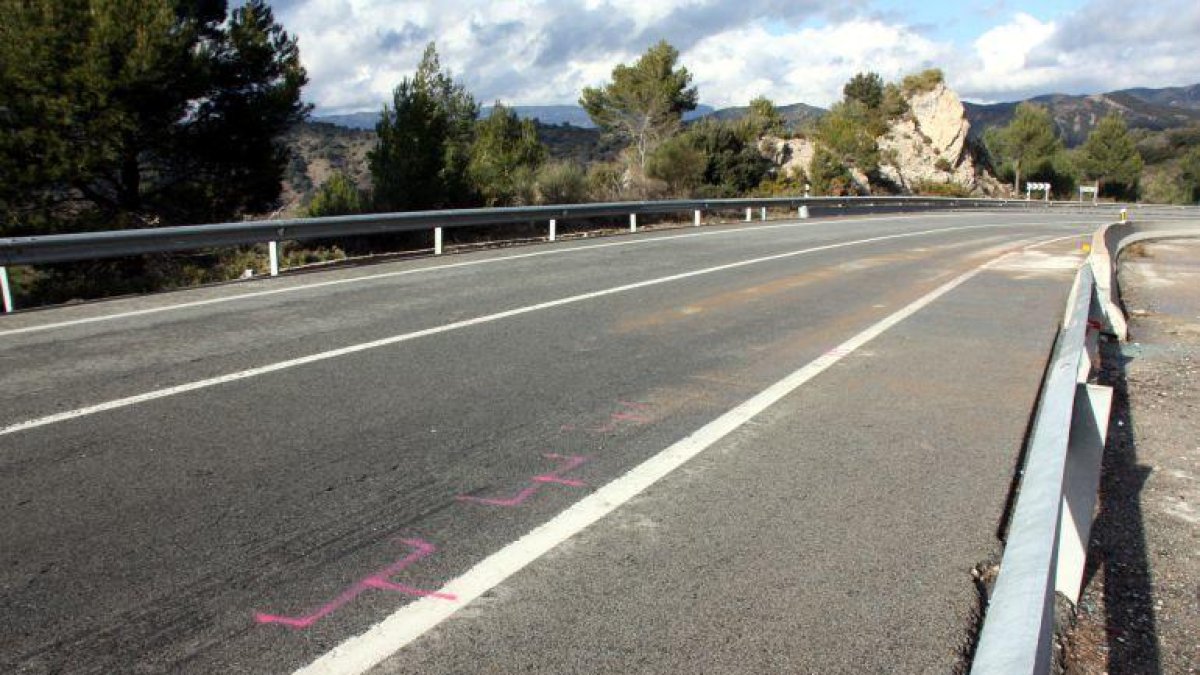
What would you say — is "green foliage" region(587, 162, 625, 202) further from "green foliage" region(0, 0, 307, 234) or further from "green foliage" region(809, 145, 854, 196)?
"green foliage" region(809, 145, 854, 196)

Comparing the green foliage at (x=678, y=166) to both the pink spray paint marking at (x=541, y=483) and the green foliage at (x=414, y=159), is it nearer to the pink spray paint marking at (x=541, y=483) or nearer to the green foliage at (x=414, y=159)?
the green foliage at (x=414, y=159)

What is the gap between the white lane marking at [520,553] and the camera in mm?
2719

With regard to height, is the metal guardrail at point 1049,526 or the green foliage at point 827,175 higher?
the green foliage at point 827,175

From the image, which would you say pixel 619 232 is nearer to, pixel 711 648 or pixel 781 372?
pixel 781 372

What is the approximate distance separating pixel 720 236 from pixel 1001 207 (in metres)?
35.7

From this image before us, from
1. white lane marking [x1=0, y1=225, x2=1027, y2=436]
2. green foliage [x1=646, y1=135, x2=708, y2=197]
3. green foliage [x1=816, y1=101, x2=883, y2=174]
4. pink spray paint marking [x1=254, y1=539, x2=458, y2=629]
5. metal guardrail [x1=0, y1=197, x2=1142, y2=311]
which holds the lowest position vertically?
pink spray paint marking [x1=254, y1=539, x2=458, y2=629]

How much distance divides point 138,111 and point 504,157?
20.0 m

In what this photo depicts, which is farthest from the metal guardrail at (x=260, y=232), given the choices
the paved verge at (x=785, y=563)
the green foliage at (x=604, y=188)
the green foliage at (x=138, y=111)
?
the paved verge at (x=785, y=563)

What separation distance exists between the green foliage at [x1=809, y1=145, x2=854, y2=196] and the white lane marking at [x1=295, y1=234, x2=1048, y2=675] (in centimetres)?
4903

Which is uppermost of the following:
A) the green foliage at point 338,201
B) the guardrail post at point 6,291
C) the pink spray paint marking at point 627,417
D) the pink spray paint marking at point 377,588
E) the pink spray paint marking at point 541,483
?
the green foliage at point 338,201

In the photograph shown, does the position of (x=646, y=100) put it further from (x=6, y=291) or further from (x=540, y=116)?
(x=6, y=291)

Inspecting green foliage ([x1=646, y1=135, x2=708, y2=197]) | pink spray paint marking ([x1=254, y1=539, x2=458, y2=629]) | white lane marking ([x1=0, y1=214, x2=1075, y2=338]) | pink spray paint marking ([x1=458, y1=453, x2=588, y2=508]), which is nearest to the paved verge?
pink spray paint marking ([x1=254, y1=539, x2=458, y2=629])

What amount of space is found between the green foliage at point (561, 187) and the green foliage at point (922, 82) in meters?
63.2

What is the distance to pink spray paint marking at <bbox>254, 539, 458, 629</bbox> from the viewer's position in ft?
9.52
